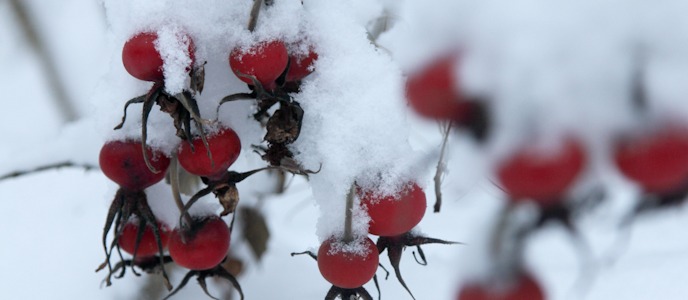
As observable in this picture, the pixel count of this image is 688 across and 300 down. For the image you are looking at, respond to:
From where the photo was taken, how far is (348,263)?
730 millimetres

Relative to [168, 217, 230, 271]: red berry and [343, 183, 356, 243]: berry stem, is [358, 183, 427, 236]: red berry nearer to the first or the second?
[343, 183, 356, 243]: berry stem

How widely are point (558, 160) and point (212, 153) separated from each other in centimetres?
43

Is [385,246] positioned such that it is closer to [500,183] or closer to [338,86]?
[338,86]

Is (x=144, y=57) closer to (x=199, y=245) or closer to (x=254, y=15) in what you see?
(x=254, y=15)

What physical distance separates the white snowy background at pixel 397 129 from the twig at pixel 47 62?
88 centimetres

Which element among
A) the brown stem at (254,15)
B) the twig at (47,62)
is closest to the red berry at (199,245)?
the brown stem at (254,15)

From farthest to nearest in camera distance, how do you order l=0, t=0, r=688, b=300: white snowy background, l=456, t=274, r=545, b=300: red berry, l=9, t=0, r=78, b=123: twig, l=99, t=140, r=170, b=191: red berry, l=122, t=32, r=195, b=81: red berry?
1. l=9, t=0, r=78, b=123: twig
2. l=99, t=140, r=170, b=191: red berry
3. l=122, t=32, r=195, b=81: red berry
4. l=456, t=274, r=545, b=300: red berry
5. l=0, t=0, r=688, b=300: white snowy background

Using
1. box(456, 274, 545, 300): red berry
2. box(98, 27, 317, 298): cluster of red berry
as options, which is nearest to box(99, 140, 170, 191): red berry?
box(98, 27, 317, 298): cluster of red berry

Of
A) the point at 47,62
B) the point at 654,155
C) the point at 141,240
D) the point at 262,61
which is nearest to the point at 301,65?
the point at 262,61

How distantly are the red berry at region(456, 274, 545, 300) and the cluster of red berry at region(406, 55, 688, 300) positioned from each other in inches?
3.0

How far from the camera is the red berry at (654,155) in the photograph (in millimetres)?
429

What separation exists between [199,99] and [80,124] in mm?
462

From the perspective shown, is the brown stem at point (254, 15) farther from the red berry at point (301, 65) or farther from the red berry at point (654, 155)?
the red berry at point (654, 155)

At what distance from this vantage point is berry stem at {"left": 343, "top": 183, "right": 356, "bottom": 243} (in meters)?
0.72
